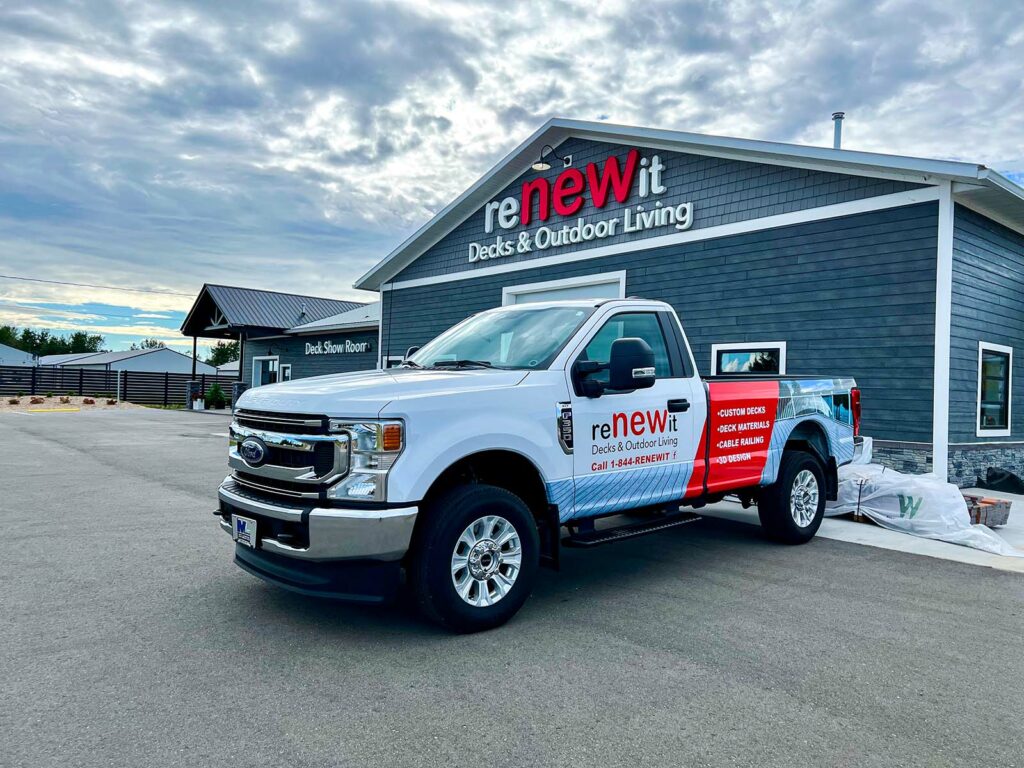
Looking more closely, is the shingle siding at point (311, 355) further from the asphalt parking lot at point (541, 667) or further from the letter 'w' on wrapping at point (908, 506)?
the asphalt parking lot at point (541, 667)

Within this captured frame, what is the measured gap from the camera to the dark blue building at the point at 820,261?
32.4 feet

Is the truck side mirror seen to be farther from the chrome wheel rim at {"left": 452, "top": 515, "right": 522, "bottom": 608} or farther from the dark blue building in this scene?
the dark blue building

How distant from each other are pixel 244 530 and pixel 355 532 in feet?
3.05

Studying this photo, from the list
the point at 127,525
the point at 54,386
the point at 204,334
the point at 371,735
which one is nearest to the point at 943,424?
the point at 371,735

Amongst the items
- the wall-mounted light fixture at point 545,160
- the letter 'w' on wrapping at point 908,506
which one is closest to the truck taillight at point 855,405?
the letter 'w' on wrapping at point 908,506

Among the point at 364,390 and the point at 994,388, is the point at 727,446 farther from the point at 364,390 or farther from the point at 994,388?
the point at 994,388

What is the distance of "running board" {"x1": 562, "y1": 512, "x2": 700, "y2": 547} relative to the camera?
4.82 m

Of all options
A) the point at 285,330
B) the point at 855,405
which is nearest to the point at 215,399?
the point at 285,330

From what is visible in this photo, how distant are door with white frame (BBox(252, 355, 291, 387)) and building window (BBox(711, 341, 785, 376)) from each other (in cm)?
2187

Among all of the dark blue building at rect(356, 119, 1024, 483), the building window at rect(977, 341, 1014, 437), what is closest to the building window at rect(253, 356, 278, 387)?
the dark blue building at rect(356, 119, 1024, 483)

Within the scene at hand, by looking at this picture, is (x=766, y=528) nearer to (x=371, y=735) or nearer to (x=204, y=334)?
(x=371, y=735)

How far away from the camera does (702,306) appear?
1251 cm

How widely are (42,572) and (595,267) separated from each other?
10.9 m

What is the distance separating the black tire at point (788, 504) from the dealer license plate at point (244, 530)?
180 inches
